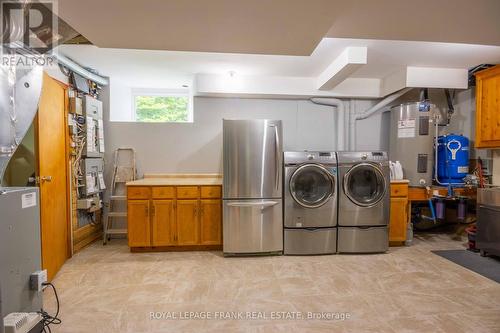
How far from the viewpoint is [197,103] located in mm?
3963

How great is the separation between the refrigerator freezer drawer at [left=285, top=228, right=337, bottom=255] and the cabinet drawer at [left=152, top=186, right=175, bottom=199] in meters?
1.56

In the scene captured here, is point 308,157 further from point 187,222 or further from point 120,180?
point 120,180

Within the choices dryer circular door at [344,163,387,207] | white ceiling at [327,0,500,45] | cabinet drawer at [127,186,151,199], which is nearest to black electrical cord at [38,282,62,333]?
cabinet drawer at [127,186,151,199]

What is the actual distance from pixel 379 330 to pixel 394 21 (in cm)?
224

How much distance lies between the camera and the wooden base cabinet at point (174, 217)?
3.25 meters

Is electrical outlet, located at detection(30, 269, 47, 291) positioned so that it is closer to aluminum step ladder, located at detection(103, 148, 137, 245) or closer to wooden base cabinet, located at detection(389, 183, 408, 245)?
aluminum step ladder, located at detection(103, 148, 137, 245)

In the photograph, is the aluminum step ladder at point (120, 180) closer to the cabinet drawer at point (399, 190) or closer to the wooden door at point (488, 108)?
the cabinet drawer at point (399, 190)

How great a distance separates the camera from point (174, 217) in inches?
130

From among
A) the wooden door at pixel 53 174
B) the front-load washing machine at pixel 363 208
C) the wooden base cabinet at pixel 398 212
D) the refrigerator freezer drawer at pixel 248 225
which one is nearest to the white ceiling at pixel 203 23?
the wooden door at pixel 53 174

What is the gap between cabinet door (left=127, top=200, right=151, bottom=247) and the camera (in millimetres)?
3240

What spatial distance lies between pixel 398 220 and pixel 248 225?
2.10 metres

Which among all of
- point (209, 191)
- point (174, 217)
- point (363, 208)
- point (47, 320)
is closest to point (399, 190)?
point (363, 208)

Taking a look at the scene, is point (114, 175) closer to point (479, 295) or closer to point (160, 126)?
point (160, 126)

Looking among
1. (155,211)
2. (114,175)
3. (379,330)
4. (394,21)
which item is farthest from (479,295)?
(114,175)
